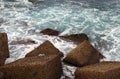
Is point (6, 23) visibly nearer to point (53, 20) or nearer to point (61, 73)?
point (53, 20)

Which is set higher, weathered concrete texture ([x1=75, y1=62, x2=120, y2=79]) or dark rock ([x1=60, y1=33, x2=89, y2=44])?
weathered concrete texture ([x1=75, y1=62, x2=120, y2=79])

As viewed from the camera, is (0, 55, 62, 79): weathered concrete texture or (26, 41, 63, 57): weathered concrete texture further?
(26, 41, 63, 57): weathered concrete texture

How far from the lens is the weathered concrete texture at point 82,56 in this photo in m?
9.05

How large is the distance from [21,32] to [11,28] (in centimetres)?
75

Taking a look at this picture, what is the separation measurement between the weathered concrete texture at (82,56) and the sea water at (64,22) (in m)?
0.30

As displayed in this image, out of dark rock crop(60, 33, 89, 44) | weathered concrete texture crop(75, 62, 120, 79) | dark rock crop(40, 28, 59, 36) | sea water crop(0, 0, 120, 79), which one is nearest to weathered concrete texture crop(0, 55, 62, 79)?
weathered concrete texture crop(75, 62, 120, 79)

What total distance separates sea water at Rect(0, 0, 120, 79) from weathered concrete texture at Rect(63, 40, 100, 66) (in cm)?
30

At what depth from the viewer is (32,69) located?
769 centimetres

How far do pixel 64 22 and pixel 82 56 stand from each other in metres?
5.16

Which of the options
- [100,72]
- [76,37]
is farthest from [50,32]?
[100,72]

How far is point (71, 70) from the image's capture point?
30.0 feet

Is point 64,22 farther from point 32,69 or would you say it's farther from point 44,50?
point 32,69

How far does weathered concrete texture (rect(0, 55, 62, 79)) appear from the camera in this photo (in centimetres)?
766

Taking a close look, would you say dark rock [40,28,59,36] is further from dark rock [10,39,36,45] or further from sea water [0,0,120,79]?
dark rock [10,39,36,45]
